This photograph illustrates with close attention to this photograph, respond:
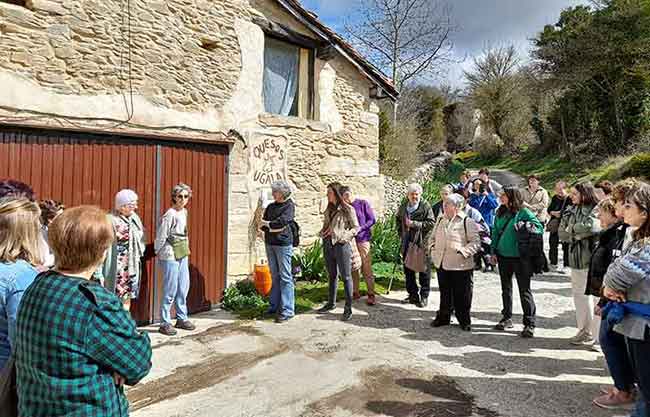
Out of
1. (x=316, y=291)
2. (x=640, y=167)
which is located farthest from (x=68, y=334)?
(x=640, y=167)

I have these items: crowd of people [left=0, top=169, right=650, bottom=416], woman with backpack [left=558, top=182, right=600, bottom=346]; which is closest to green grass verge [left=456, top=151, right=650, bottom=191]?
crowd of people [left=0, top=169, right=650, bottom=416]

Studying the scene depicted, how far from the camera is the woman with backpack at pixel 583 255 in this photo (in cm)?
474

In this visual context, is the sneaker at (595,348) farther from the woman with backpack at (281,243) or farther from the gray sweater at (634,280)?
the woman with backpack at (281,243)

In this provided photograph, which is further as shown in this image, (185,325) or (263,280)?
(263,280)

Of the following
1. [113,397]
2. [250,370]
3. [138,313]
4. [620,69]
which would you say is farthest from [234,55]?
[620,69]

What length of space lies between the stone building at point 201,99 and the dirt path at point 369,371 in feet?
6.26

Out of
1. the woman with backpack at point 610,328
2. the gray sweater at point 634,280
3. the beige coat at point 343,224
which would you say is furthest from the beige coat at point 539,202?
the gray sweater at point 634,280

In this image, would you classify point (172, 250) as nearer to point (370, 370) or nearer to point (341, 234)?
point (341, 234)

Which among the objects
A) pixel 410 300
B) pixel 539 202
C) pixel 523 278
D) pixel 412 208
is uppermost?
pixel 539 202

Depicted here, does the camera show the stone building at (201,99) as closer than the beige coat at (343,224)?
Yes

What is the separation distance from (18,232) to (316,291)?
5.32m

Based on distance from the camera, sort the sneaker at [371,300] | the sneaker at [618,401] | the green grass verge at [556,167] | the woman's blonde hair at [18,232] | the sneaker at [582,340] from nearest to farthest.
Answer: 1. the woman's blonde hair at [18,232]
2. the sneaker at [618,401]
3. the sneaker at [582,340]
4. the sneaker at [371,300]
5. the green grass verge at [556,167]

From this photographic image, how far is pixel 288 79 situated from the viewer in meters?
7.83

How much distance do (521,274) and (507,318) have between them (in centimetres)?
70
